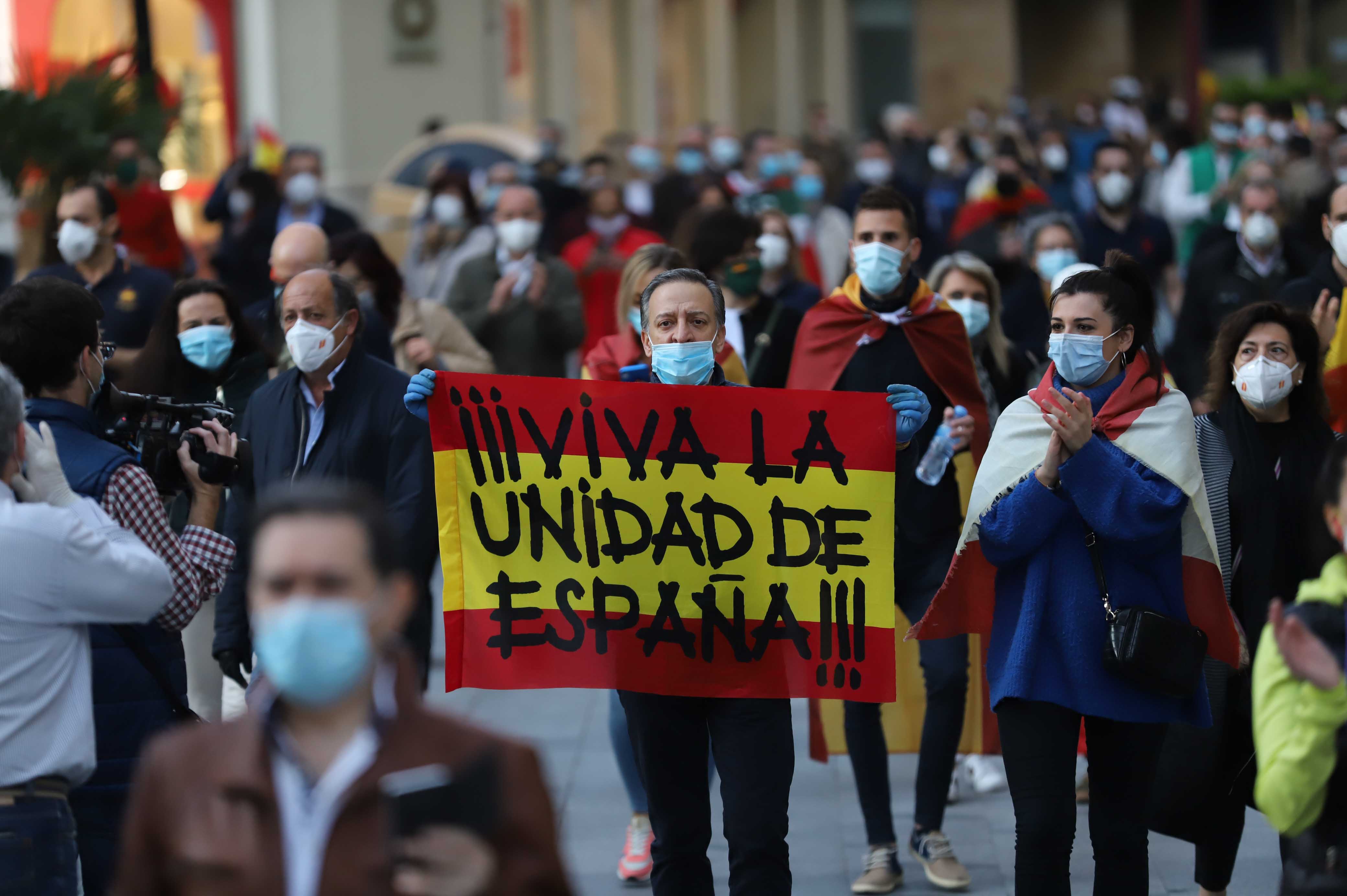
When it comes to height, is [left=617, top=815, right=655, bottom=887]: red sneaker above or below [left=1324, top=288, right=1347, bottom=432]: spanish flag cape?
below

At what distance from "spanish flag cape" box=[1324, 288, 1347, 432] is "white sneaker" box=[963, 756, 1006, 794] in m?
1.89

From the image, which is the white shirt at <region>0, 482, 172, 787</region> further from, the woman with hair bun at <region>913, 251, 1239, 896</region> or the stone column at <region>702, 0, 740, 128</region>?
the stone column at <region>702, 0, 740, 128</region>

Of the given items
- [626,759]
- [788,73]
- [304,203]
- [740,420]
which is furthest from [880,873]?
[788,73]

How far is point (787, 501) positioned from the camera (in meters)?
4.84

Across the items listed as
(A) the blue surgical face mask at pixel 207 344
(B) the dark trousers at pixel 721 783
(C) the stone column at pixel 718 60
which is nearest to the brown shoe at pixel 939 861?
(B) the dark trousers at pixel 721 783

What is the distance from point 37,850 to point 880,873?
112 inches

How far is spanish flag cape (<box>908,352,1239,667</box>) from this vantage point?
4.47 metres

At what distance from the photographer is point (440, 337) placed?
7594mm

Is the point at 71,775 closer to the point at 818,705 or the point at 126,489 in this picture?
the point at 126,489

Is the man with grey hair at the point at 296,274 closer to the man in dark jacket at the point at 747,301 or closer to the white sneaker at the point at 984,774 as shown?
the man in dark jacket at the point at 747,301

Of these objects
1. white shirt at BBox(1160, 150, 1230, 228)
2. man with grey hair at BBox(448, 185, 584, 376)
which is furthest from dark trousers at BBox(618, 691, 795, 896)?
white shirt at BBox(1160, 150, 1230, 228)

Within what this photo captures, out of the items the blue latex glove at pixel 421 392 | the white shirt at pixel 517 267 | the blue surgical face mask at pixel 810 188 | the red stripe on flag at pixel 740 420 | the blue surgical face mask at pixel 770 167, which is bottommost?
the red stripe on flag at pixel 740 420

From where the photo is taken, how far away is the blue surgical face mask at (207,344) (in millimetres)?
6113

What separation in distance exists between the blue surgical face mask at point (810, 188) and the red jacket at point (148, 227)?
18.4ft
